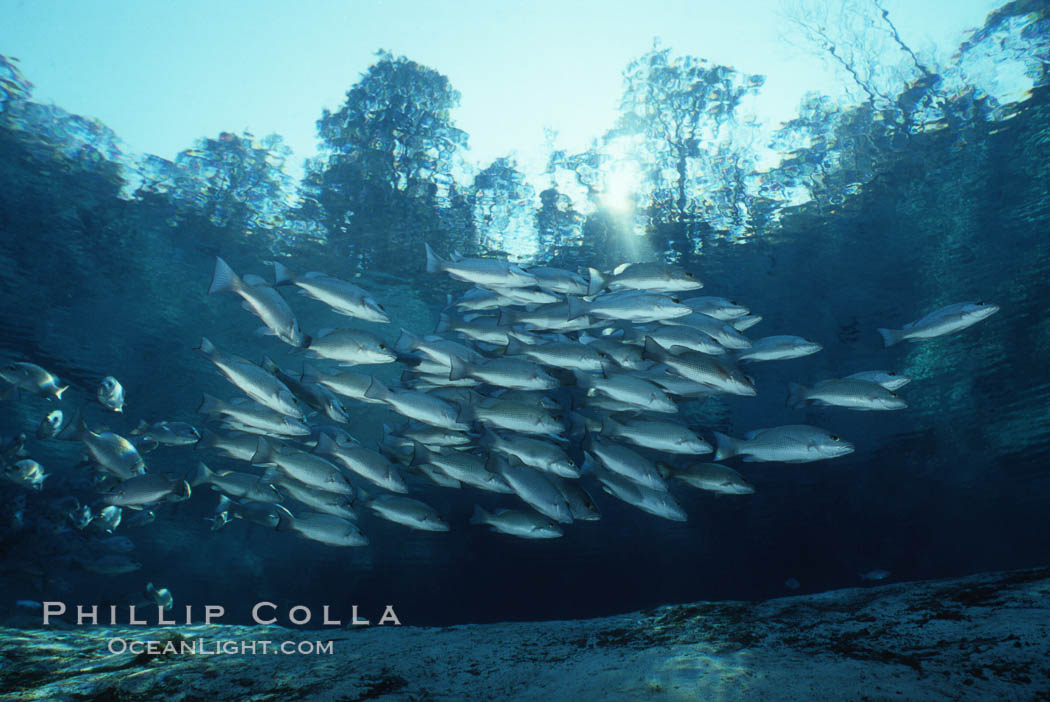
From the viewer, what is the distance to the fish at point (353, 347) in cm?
488

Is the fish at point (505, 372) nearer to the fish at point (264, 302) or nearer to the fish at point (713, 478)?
the fish at point (264, 302)

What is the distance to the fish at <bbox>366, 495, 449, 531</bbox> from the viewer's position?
21.6 feet

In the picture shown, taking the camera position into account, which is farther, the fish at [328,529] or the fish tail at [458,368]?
the fish at [328,529]

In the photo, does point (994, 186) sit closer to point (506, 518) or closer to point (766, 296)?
point (766, 296)

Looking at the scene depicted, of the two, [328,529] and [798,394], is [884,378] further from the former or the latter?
[328,529]

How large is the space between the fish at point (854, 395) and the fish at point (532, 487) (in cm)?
307

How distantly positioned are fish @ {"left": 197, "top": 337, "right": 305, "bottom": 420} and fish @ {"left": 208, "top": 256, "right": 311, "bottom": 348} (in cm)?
69

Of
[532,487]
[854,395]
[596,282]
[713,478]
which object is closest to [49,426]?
[532,487]

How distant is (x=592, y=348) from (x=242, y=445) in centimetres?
524

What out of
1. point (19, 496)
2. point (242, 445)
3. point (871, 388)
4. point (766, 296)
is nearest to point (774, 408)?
point (766, 296)

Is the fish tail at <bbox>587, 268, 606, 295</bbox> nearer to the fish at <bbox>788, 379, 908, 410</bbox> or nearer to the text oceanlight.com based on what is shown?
the fish at <bbox>788, 379, 908, 410</bbox>

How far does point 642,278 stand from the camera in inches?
215

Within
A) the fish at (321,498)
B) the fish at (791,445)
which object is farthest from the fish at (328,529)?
the fish at (791,445)

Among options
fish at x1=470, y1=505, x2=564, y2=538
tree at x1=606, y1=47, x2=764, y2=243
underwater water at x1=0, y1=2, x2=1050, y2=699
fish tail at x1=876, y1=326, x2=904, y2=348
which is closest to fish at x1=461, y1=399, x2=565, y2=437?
underwater water at x1=0, y1=2, x2=1050, y2=699
